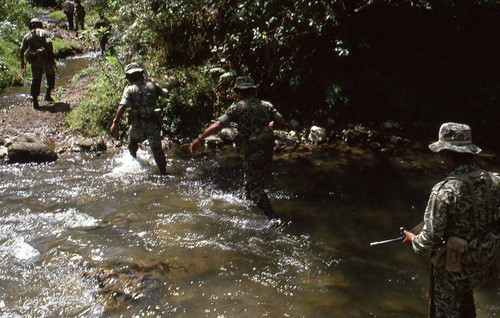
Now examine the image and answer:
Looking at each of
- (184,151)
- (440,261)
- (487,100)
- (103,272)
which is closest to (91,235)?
(103,272)

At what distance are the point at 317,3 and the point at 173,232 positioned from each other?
5.86m

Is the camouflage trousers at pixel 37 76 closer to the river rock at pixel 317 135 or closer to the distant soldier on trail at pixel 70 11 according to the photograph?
the river rock at pixel 317 135

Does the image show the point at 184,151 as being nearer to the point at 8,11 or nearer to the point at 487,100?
the point at 487,100

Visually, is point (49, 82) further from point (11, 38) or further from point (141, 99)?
point (11, 38)

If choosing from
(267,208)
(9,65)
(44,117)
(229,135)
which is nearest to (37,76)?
(44,117)

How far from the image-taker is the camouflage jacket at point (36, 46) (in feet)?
36.1

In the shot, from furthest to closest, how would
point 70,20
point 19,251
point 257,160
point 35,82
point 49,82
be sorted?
point 70,20
point 49,82
point 35,82
point 257,160
point 19,251

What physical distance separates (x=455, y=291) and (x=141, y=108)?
5770 millimetres

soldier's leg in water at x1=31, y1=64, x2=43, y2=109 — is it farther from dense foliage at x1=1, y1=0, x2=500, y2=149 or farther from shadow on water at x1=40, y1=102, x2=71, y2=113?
dense foliage at x1=1, y1=0, x2=500, y2=149

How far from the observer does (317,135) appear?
9617mm

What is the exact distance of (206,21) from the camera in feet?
37.9

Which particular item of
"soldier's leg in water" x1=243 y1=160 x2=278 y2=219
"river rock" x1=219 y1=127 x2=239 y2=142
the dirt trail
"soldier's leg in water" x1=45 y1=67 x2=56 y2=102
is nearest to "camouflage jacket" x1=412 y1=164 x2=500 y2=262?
"soldier's leg in water" x1=243 y1=160 x2=278 y2=219

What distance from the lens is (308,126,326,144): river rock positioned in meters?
9.59

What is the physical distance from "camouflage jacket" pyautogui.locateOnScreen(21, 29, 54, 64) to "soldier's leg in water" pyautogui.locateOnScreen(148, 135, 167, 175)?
208 inches
